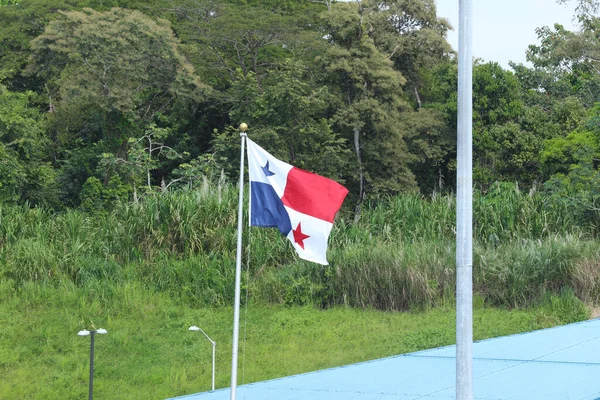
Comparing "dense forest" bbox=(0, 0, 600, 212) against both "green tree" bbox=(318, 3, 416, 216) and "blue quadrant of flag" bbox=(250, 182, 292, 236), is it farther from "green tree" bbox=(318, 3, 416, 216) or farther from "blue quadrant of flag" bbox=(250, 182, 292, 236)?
"blue quadrant of flag" bbox=(250, 182, 292, 236)

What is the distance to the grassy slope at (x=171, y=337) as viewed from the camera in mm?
15148

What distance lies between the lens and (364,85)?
29375 mm

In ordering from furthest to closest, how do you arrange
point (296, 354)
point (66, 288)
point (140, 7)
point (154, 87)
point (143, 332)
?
point (140, 7), point (154, 87), point (66, 288), point (143, 332), point (296, 354)

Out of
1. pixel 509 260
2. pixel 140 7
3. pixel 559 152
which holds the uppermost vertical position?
pixel 140 7

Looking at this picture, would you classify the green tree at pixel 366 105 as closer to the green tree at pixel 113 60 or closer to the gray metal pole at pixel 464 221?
the green tree at pixel 113 60

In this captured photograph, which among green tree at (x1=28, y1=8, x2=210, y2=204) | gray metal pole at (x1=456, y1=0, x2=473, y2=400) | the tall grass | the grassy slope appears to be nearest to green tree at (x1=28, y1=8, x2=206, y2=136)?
green tree at (x1=28, y1=8, x2=210, y2=204)

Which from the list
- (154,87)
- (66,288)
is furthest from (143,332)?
(154,87)

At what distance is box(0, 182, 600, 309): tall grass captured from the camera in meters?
19.6

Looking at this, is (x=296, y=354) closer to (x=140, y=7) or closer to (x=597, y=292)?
(x=597, y=292)

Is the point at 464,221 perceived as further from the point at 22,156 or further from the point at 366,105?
the point at 22,156

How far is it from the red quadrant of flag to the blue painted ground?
7.24 feet

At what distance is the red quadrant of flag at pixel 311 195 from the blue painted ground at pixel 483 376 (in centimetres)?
221

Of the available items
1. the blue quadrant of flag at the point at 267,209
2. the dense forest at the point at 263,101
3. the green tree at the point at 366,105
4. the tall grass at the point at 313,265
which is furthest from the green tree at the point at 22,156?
the blue quadrant of flag at the point at 267,209

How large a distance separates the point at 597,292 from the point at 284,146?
12.4m
